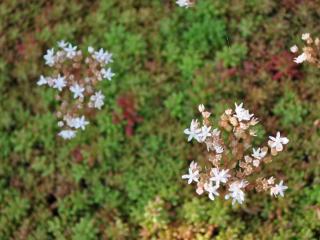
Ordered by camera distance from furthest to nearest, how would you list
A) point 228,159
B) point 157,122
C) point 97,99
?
point 157,122 < point 97,99 < point 228,159

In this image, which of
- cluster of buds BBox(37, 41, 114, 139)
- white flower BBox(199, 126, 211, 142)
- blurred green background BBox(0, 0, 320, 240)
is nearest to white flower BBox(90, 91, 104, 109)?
cluster of buds BBox(37, 41, 114, 139)

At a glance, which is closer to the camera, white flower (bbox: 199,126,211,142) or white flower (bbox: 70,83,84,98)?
white flower (bbox: 199,126,211,142)

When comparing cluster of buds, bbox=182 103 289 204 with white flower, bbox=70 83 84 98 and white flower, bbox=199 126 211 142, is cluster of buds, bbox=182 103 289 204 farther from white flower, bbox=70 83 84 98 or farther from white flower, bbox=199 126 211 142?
white flower, bbox=70 83 84 98

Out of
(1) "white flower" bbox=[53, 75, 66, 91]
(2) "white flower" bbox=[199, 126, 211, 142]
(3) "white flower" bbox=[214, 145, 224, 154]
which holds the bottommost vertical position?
(3) "white flower" bbox=[214, 145, 224, 154]

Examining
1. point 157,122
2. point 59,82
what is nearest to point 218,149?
point 59,82

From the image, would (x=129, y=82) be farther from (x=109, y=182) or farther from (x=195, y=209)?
(x=195, y=209)

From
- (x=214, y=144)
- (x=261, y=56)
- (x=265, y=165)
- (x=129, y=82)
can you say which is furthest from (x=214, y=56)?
(x=214, y=144)

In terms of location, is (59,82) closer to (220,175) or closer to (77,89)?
(77,89)

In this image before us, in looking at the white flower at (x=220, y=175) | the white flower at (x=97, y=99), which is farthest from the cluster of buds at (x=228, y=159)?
the white flower at (x=97, y=99)

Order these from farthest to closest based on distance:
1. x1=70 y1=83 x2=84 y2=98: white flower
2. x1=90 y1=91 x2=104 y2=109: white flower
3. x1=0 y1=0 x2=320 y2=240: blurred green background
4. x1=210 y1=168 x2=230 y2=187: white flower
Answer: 1. x1=0 y1=0 x2=320 y2=240: blurred green background
2. x1=90 y1=91 x2=104 y2=109: white flower
3. x1=70 y1=83 x2=84 y2=98: white flower
4. x1=210 y1=168 x2=230 y2=187: white flower
